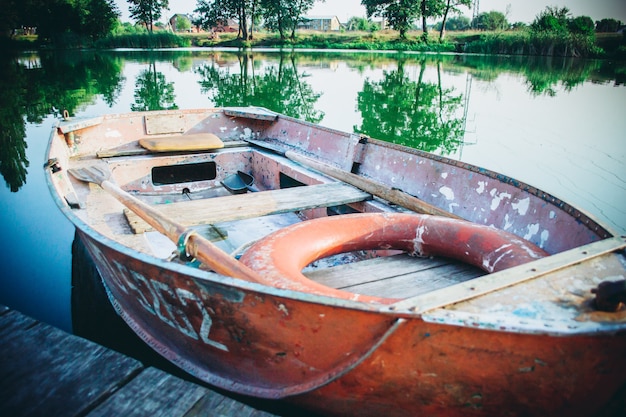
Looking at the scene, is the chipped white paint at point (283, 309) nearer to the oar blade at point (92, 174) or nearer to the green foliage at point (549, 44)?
the oar blade at point (92, 174)

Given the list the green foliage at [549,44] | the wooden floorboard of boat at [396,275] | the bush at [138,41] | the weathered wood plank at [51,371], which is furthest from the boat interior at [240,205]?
the bush at [138,41]

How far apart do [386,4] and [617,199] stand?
129ft

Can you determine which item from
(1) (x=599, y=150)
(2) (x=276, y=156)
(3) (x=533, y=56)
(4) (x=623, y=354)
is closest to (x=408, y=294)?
(4) (x=623, y=354)

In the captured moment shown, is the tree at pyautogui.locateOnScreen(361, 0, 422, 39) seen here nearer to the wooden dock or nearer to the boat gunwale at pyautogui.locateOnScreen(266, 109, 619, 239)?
the boat gunwale at pyautogui.locateOnScreen(266, 109, 619, 239)

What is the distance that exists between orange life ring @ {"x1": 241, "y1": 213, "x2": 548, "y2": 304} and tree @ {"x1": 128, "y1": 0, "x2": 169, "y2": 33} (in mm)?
56058

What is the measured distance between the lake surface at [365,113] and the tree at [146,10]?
33174 millimetres

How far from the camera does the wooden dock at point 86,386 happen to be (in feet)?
5.26

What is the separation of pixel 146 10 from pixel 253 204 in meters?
56.2

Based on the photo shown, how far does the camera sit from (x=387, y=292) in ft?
7.09

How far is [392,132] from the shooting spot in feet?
31.4

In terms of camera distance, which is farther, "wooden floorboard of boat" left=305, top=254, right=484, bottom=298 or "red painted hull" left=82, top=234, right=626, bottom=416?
"wooden floorboard of boat" left=305, top=254, right=484, bottom=298

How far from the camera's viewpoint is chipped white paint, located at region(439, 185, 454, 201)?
3.11 meters

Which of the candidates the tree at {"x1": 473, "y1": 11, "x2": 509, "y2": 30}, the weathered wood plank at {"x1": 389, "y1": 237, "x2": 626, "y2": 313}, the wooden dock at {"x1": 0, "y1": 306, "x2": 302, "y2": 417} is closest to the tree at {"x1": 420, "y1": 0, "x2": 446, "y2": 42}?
the tree at {"x1": 473, "y1": 11, "x2": 509, "y2": 30}

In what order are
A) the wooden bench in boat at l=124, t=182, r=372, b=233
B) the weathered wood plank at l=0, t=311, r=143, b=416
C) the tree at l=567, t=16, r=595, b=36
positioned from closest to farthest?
the weathered wood plank at l=0, t=311, r=143, b=416
the wooden bench in boat at l=124, t=182, r=372, b=233
the tree at l=567, t=16, r=595, b=36
